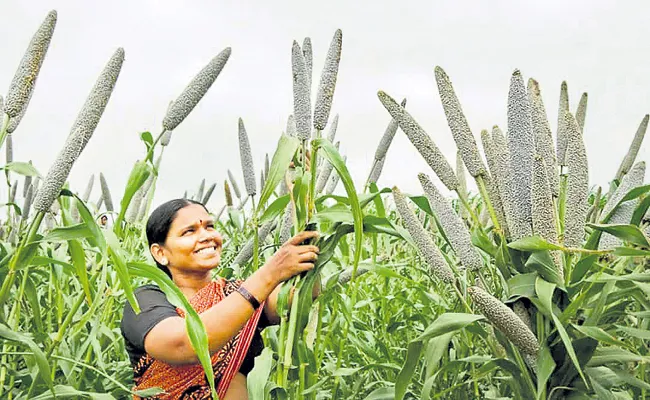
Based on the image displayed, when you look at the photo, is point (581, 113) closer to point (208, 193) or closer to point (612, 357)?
point (612, 357)

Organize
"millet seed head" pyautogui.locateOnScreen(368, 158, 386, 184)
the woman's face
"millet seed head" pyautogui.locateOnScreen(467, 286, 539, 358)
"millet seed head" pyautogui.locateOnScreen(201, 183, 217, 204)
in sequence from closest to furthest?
"millet seed head" pyautogui.locateOnScreen(467, 286, 539, 358), "millet seed head" pyautogui.locateOnScreen(368, 158, 386, 184), the woman's face, "millet seed head" pyautogui.locateOnScreen(201, 183, 217, 204)

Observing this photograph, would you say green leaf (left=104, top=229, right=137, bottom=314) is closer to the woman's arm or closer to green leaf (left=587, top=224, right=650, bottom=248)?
the woman's arm

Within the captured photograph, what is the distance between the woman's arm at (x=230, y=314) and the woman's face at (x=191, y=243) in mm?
357

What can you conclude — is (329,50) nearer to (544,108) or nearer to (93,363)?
(544,108)

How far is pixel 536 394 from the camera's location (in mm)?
1851

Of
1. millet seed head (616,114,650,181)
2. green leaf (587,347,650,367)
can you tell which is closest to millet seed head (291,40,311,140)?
green leaf (587,347,650,367)

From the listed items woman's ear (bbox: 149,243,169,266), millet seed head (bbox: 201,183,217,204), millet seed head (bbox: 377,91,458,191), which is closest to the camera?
millet seed head (bbox: 377,91,458,191)

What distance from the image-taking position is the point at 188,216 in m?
2.86

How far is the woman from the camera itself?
2.37 m

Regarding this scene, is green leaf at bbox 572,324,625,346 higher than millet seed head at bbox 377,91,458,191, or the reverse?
millet seed head at bbox 377,91,458,191

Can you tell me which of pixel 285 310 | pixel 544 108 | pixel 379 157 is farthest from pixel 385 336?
pixel 544 108

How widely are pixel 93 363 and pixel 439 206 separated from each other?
1.73 metres

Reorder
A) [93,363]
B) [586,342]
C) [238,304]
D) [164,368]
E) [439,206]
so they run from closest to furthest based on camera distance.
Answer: [586,342]
[439,206]
[238,304]
[164,368]
[93,363]

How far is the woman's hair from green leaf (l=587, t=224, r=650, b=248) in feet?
5.23
